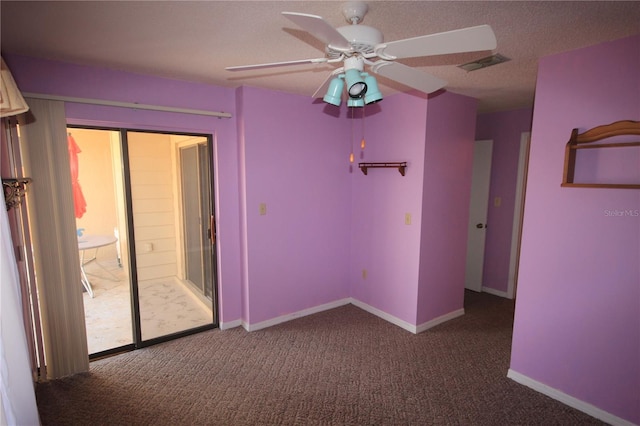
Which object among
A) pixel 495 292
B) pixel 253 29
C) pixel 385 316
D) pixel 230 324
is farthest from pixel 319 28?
pixel 495 292

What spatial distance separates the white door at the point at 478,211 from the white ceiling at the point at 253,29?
176cm

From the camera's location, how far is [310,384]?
2.53m

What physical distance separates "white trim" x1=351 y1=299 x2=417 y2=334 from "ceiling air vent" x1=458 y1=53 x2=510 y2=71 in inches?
93.6

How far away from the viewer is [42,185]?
7.72 ft

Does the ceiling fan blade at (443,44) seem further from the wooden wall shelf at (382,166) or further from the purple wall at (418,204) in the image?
the wooden wall shelf at (382,166)

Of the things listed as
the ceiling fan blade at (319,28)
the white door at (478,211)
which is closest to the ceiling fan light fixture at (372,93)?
the ceiling fan blade at (319,28)

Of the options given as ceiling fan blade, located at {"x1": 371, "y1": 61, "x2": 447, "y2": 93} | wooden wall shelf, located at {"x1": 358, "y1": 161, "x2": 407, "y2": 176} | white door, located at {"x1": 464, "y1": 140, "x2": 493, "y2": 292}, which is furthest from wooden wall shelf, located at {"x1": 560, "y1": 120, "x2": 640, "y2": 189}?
white door, located at {"x1": 464, "y1": 140, "x2": 493, "y2": 292}

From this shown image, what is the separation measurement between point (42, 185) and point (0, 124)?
1.50 feet

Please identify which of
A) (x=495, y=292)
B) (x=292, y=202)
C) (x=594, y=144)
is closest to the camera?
(x=594, y=144)

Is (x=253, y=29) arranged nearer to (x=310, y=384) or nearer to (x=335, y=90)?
A: (x=335, y=90)

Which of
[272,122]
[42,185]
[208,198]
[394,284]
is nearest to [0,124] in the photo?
[42,185]

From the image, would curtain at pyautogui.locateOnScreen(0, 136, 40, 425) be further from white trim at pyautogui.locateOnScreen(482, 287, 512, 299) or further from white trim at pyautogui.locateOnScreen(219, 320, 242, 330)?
white trim at pyautogui.locateOnScreen(482, 287, 512, 299)

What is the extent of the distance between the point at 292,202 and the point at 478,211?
254 centimetres

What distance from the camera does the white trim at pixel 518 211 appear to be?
13.0 ft
